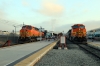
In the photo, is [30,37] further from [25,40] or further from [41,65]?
[41,65]

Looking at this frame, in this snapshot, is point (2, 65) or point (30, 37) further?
point (30, 37)

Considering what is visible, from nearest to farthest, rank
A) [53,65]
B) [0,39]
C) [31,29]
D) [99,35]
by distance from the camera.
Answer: [53,65], [0,39], [31,29], [99,35]

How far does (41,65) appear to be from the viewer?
1177 centimetres

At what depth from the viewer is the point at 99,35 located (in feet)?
223

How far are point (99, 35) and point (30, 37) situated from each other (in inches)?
1200

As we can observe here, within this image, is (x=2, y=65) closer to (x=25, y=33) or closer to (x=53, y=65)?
(x=53, y=65)

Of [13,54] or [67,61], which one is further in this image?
[13,54]

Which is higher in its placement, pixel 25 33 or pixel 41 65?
pixel 25 33

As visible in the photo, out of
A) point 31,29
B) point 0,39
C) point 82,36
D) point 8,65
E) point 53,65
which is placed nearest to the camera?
point 8,65

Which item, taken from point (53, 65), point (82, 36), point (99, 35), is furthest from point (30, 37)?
point (53, 65)

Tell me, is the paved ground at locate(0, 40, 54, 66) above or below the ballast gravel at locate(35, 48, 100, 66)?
above

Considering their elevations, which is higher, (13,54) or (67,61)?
(13,54)

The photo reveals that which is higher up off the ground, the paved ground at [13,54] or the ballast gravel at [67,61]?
the paved ground at [13,54]

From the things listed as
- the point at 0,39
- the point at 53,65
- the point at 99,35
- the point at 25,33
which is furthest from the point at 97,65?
the point at 99,35
